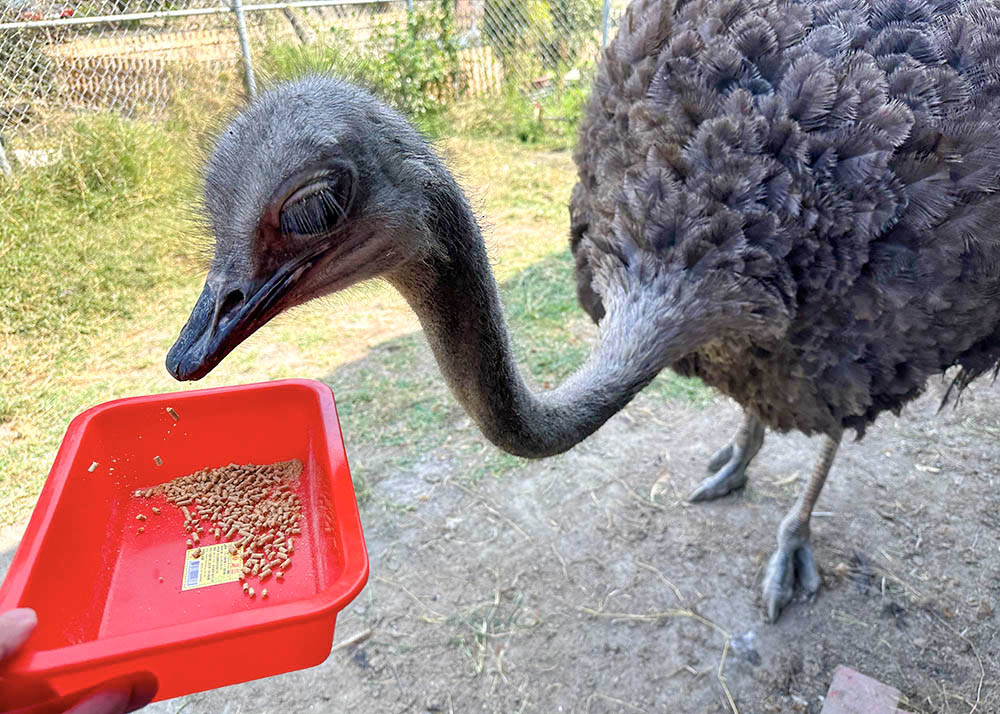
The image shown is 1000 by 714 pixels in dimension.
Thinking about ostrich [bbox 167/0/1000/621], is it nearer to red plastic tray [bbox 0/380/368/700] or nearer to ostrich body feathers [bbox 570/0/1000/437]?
ostrich body feathers [bbox 570/0/1000/437]

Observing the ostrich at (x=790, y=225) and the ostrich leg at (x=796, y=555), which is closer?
the ostrich at (x=790, y=225)

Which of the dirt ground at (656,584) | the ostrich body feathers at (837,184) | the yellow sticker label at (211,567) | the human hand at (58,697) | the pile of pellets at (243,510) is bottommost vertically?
the dirt ground at (656,584)

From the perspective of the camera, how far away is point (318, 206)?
1.11 m

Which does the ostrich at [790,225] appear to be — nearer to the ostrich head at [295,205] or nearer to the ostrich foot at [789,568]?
the ostrich head at [295,205]

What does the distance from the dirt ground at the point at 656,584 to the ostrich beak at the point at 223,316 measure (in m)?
1.60

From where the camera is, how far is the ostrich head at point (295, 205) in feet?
3.57

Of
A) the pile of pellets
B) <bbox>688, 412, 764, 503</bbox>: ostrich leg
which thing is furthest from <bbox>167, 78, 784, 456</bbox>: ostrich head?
<bbox>688, 412, 764, 503</bbox>: ostrich leg

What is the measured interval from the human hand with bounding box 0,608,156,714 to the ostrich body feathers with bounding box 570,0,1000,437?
1.51 m

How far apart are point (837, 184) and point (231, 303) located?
60.2 inches

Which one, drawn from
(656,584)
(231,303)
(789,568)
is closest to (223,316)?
(231,303)

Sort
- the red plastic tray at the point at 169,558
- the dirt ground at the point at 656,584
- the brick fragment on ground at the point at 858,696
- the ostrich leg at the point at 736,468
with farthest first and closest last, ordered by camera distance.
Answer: the ostrich leg at the point at 736,468 → the dirt ground at the point at 656,584 → the brick fragment on ground at the point at 858,696 → the red plastic tray at the point at 169,558

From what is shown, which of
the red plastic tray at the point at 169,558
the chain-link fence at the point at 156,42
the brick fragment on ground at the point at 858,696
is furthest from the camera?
the chain-link fence at the point at 156,42

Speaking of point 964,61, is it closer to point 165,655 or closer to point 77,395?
point 165,655

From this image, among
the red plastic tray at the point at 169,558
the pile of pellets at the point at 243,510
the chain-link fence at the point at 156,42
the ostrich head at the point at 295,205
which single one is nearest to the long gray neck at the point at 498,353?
the ostrich head at the point at 295,205
